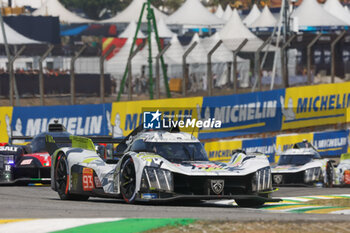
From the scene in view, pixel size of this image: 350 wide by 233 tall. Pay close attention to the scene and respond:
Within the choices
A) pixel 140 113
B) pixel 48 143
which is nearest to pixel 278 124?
pixel 140 113

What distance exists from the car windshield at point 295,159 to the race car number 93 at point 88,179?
10.0 m

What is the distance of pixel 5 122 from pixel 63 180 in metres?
10.7

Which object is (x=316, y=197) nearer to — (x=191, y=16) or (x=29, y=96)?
(x=29, y=96)

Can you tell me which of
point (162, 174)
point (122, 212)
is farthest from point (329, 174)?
point (122, 212)

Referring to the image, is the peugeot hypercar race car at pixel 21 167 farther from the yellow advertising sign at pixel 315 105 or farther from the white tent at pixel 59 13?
the white tent at pixel 59 13

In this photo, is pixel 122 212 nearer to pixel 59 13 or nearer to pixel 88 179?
pixel 88 179

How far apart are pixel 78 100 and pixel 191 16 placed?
32.6 meters

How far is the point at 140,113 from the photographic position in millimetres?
25891

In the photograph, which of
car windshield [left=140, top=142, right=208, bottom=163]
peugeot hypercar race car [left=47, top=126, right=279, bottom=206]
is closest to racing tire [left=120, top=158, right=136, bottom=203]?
peugeot hypercar race car [left=47, top=126, right=279, bottom=206]

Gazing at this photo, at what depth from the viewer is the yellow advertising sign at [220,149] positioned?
85.0ft

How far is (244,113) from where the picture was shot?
28.0 metres

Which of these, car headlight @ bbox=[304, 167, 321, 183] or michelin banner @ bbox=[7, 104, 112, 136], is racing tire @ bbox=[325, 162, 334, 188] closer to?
car headlight @ bbox=[304, 167, 321, 183]

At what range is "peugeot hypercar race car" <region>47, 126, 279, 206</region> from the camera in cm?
1166

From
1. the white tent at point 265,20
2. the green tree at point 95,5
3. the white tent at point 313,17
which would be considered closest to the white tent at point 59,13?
the white tent at point 265,20
